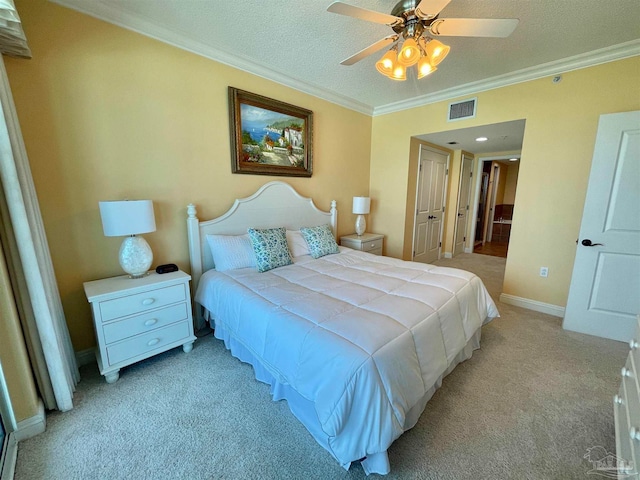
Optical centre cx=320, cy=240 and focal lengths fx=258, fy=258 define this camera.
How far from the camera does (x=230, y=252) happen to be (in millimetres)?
2490

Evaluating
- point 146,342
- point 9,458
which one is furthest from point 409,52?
point 9,458

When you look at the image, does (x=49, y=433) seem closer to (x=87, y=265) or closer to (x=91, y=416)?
(x=91, y=416)

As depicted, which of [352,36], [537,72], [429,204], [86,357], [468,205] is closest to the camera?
[86,357]

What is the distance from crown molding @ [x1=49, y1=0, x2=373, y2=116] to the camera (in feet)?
6.16

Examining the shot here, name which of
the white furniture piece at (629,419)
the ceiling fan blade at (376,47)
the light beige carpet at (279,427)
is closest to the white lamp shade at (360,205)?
the ceiling fan blade at (376,47)

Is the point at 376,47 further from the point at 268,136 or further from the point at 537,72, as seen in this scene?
the point at 537,72

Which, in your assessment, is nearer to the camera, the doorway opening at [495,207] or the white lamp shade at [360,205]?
the white lamp shade at [360,205]

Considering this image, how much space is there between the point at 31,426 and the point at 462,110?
Result: 15.5 ft

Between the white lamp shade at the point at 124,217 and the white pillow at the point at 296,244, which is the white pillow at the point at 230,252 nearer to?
the white pillow at the point at 296,244

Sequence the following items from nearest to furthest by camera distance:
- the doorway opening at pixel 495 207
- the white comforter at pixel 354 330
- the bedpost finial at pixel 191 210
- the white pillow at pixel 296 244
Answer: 1. the white comforter at pixel 354 330
2. the bedpost finial at pixel 191 210
3. the white pillow at pixel 296 244
4. the doorway opening at pixel 495 207

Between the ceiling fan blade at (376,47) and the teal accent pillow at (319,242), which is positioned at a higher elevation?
the ceiling fan blade at (376,47)

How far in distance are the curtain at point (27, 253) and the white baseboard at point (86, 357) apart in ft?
1.41

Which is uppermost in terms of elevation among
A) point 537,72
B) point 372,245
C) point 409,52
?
point 537,72

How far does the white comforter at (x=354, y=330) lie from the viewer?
1173 millimetres
